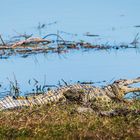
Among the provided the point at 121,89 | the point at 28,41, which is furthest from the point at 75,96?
the point at 28,41

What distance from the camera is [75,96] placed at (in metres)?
10.7

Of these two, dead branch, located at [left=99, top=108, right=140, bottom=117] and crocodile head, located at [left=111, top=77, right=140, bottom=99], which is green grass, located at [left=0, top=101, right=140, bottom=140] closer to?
dead branch, located at [left=99, top=108, right=140, bottom=117]

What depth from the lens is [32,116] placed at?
8.84 m

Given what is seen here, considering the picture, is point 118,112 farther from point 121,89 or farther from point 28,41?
point 28,41

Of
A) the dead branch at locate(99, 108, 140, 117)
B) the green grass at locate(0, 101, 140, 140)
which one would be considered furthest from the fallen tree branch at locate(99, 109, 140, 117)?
the green grass at locate(0, 101, 140, 140)

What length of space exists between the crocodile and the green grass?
1127 mm

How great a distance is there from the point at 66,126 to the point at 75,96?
2487 millimetres

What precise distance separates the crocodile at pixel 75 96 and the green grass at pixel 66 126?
3.70 ft

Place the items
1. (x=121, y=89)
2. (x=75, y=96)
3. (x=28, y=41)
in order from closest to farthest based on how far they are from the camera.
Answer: (x=75, y=96), (x=121, y=89), (x=28, y=41)

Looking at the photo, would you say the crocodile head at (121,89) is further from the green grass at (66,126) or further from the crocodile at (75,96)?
the green grass at (66,126)

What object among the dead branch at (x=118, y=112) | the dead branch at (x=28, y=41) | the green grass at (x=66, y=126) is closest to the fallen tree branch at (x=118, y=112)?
the dead branch at (x=118, y=112)

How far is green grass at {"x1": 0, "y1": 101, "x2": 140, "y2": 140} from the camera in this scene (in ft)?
25.7

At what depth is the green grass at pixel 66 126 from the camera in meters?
7.83

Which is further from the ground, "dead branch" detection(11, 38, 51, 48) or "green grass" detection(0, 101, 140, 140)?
"green grass" detection(0, 101, 140, 140)
